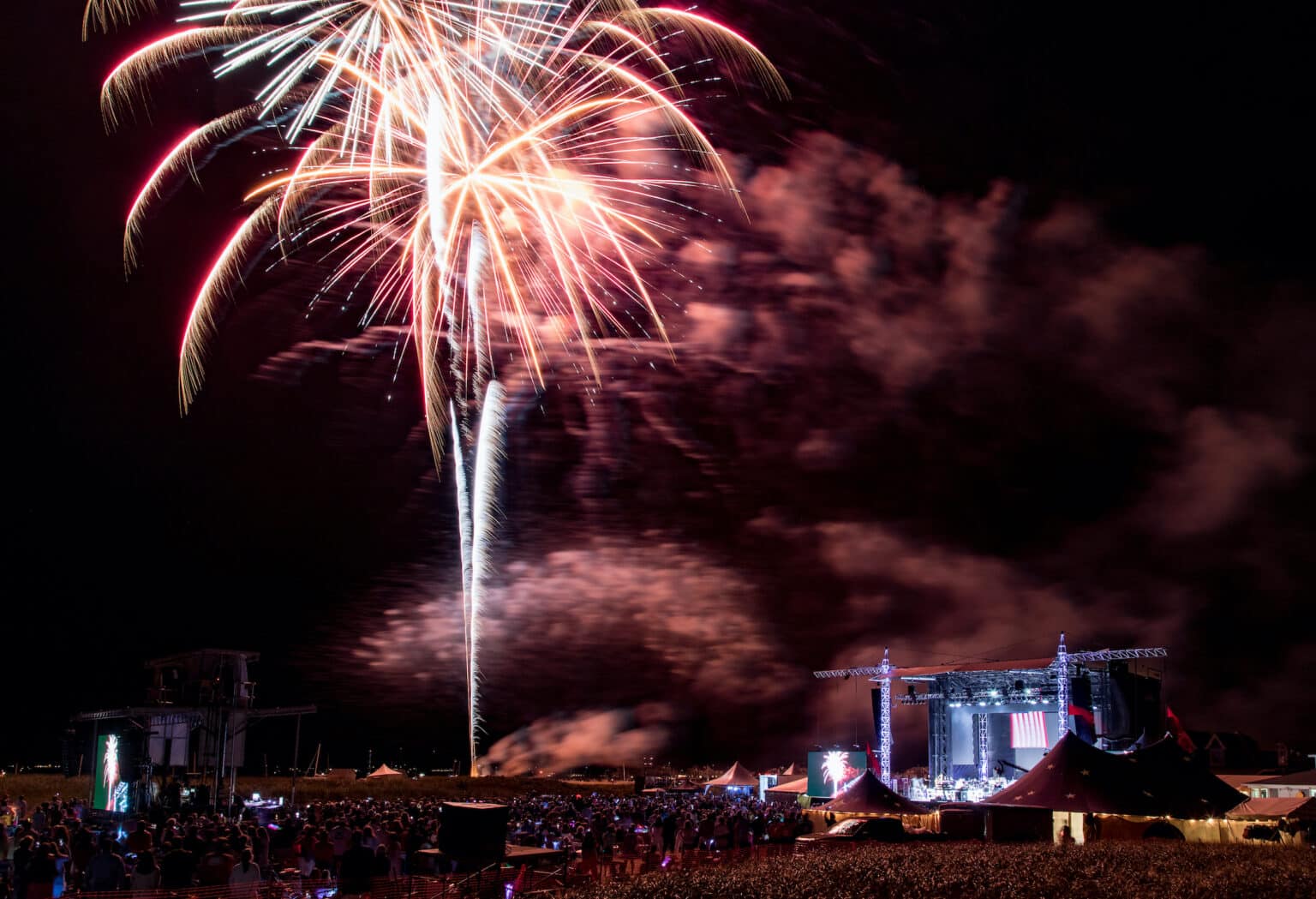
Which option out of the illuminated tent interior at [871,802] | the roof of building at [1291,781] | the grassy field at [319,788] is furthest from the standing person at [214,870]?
the roof of building at [1291,781]

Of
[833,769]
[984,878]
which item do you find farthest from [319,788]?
[984,878]

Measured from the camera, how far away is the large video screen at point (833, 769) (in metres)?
43.1

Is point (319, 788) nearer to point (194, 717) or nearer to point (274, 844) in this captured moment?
point (194, 717)

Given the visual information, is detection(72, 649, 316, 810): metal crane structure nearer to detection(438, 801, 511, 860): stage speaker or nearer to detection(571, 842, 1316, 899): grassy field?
detection(438, 801, 511, 860): stage speaker

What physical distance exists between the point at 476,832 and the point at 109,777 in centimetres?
2404

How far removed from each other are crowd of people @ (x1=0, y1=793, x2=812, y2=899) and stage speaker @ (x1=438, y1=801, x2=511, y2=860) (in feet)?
1.15

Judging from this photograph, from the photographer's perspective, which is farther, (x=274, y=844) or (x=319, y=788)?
(x=319, y=788)

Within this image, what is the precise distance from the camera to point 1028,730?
42938 mm

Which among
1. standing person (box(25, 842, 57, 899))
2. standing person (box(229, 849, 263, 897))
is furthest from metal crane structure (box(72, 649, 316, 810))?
standing person (box(229, 849, 263, 897))

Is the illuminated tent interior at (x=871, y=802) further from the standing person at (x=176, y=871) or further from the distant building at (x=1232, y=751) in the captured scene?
the distant building at (x=1232, y=751)

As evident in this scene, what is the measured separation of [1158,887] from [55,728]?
53883mm

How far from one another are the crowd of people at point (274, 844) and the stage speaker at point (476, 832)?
35 cm

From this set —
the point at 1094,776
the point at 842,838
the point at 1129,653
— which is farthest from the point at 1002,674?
the point at 842,838

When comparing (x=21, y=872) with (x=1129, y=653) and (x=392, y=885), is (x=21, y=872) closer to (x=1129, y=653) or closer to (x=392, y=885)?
(x=392, y=885)
